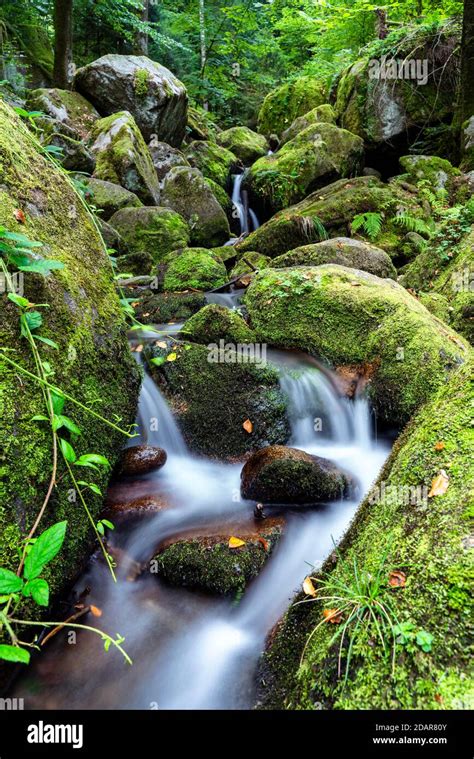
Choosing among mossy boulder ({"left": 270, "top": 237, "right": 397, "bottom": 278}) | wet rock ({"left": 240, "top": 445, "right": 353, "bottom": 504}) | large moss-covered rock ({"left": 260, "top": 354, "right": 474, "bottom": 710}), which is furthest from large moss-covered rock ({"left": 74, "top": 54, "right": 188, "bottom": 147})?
large moss-covered rock ({"left": 260, "top": 354, "right": 474, "bottom": 710})

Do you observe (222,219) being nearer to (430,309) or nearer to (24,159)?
(430,309)

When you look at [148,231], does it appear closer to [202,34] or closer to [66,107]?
[66,107]

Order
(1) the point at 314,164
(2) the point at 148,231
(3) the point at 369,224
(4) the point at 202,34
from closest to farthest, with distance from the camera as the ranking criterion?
(3) the point at 369,224, (2) the point at 148,231, (1) the point at 314,164, (4) the point at 202,34

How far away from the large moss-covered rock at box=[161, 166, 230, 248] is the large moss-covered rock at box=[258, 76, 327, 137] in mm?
6642

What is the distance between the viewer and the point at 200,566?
2.82 meters

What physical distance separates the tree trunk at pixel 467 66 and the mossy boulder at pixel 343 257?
18.5ft

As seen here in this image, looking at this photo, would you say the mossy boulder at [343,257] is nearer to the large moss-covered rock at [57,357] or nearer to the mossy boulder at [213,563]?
the large moss-covered rock at [57,357]

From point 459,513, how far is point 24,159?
350cm

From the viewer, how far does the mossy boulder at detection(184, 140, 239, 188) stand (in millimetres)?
13828

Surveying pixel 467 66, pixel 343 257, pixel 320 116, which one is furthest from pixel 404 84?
pixel 343 257

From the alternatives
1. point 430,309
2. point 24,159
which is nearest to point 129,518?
point 24,159

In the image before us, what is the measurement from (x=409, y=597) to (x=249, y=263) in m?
7.18

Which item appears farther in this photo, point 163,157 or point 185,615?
point 163,157

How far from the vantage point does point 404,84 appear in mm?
11055
